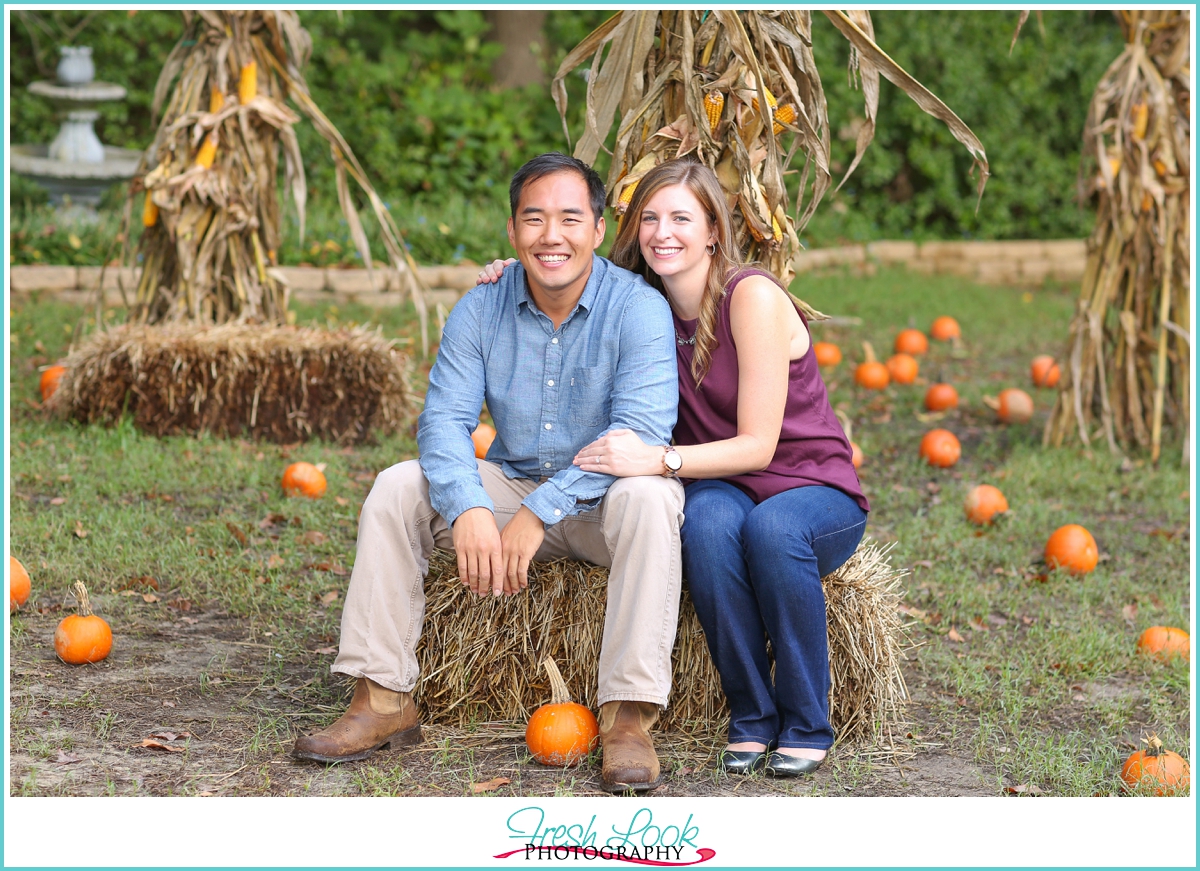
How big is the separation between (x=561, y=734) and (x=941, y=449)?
309 centimetres

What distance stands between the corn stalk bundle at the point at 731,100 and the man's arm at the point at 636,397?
513mm

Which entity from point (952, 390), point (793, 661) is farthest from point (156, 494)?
point (952, 390)

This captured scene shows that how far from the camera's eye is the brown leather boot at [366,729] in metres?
2.59

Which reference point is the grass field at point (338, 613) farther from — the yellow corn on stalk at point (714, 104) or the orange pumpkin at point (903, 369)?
the yellow corn on stalk at point (714, 104)

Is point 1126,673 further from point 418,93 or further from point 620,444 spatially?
point 418,93

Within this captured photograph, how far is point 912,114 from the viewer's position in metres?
10.1

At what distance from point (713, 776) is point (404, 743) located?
71 centimetres

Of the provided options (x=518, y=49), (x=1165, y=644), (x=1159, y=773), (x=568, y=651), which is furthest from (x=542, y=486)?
(x=518, y=49)

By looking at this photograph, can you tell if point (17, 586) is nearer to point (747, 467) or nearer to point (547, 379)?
point (547, 379)

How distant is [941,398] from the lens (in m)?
6.04

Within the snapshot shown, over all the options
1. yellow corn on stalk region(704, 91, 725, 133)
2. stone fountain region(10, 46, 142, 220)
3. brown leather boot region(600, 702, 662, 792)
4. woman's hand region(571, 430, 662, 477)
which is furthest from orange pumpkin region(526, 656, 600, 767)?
stone fountain region(10, 46, 142, 220)

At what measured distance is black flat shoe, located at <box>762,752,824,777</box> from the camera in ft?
8.50

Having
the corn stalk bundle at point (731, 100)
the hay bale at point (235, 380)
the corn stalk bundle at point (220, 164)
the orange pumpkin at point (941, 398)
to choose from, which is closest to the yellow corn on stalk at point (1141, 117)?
the orange pumpkin at point (941, 398)

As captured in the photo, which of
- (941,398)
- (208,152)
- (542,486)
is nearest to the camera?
(542,486)
